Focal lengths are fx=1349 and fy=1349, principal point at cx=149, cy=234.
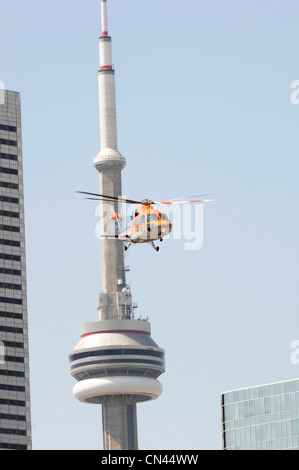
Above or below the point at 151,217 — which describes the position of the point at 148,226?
below

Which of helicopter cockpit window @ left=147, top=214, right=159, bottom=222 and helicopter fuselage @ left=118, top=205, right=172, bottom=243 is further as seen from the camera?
helicopter cockpit window @ left=147, top=214, right=159, bottom=222

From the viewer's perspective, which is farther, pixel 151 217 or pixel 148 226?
pixel 151 217

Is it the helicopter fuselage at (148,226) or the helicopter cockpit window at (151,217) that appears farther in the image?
the helicopter cockpit window at (151,217)
